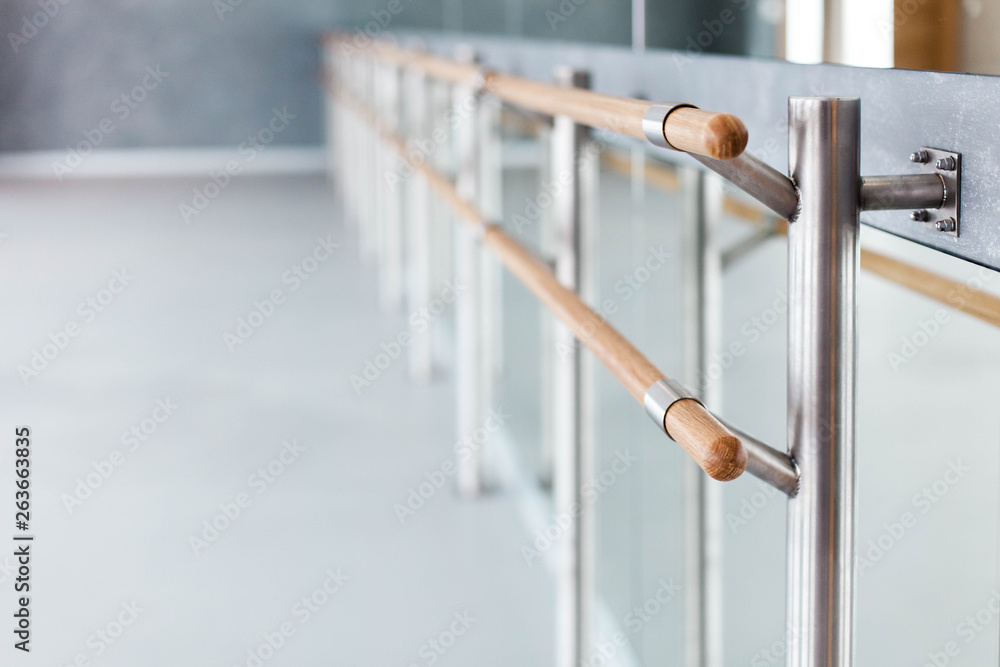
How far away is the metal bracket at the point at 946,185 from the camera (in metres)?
0.77

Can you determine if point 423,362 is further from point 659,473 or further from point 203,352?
point 659,473

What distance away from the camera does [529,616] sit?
6.55 ft

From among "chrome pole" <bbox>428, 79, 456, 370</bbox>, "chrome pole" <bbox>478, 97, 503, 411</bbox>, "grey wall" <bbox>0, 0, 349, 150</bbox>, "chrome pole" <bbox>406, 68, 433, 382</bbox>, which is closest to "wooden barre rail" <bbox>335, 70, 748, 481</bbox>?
"chrome pole" <bbox>478, 97, 503, 411</bbox>

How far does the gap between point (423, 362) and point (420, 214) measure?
1.45 ft

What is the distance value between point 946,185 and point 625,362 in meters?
0.30

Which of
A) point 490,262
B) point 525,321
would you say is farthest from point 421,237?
point 525,321

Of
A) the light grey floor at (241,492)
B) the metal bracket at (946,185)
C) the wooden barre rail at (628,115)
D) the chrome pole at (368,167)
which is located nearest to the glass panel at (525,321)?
the light grey floor at (241,492)

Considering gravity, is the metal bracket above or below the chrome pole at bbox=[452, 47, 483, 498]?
above

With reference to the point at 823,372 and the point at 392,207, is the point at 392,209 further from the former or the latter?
the point at 823,372

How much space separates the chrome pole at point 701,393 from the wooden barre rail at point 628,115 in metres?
0.23

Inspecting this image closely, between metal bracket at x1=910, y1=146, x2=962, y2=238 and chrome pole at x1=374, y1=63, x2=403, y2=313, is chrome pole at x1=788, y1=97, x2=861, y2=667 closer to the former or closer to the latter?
metal bracket at x1=910, y1=146, x2=962, y2=238

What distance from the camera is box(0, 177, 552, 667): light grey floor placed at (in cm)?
195

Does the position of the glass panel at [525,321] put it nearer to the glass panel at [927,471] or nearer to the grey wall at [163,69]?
the glass panel at [927,471]

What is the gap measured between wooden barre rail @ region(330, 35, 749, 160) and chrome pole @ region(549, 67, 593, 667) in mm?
97
